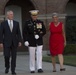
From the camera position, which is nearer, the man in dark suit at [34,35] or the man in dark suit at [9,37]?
the man in dark suit at [9,37]

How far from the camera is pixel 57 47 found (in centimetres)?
1308

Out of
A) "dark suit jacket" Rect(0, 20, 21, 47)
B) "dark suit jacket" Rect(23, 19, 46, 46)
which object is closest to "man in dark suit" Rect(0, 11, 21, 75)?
"dark suit jacket" Rect(0, 20, 21, 47)

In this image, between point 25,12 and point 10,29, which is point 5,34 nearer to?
point 10,29

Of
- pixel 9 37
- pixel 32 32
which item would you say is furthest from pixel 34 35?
pixel 9 37

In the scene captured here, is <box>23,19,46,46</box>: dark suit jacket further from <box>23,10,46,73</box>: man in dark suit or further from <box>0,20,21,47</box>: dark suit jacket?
<box>0,20,21,47</box>: dark suit jacket

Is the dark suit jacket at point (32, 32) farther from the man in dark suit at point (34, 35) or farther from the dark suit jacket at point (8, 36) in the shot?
the dark suit jacket at point (8, 36)

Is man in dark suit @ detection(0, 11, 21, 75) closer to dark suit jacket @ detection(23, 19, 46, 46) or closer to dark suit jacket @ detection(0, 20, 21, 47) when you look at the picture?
dark suit jacket @ detection(0, 20, 21, 47)

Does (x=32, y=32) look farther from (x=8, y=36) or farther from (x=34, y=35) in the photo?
(x=8, y=36)

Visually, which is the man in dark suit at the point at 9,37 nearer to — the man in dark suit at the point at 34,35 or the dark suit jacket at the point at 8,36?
the dark suit jacket at the point at 8,36

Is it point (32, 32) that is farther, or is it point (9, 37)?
point (32, 32)

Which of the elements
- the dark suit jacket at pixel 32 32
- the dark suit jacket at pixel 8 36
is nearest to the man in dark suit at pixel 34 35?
the dark suit jacket at pixel 32 32

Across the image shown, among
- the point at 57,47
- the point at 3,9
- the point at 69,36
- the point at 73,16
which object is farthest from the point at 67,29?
the point at 57,47

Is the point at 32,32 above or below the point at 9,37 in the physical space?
above

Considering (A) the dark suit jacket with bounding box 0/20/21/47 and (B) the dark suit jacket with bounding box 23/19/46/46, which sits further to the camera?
(B) the dark suit jacket with bounding box 23/19/46/46
